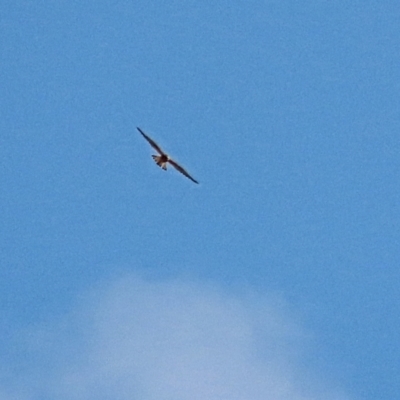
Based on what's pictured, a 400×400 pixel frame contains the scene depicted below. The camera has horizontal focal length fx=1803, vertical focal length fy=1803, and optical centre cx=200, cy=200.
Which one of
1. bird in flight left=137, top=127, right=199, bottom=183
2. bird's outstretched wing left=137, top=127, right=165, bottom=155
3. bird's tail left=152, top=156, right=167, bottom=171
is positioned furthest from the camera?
bird's tail left=152, top=156, right=167, bottom=171

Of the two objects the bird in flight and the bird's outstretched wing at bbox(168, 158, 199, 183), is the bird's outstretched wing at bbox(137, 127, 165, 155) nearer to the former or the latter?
the bird in flight

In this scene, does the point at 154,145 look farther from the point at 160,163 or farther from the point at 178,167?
the point at 178,167

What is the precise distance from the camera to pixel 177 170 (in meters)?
119

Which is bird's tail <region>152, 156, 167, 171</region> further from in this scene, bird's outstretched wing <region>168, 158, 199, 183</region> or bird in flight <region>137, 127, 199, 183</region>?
bird's outstretched wing <region>168, 158, 199, 183</region>

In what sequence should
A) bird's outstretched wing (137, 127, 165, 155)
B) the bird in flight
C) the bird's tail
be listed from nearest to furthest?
1. bird's outstretched wing (137, 127, 165, 155)
2. the bird in flight
3. the bird's tail

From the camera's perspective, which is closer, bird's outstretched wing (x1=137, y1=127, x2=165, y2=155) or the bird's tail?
bird's outstretched wing (x1=137, y1=127, x2=165, y2=155)

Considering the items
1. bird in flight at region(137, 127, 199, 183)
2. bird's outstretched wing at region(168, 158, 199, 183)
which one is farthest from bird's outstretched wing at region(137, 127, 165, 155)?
bird's outstretched wing at region(168, 158, 199, 183)

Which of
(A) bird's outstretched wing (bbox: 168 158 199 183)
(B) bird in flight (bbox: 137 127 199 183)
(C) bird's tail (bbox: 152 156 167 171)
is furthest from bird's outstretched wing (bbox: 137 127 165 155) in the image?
(A) bird's outstretched wing (bbox: 168 158 199 183)

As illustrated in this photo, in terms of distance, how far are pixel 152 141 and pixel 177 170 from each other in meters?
3.16

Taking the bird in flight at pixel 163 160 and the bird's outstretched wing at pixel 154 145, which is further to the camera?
the bird in flight at pixel 163 160

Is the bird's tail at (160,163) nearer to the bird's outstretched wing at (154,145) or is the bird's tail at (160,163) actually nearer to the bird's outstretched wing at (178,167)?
the bird's outstretched wing at (178,167)

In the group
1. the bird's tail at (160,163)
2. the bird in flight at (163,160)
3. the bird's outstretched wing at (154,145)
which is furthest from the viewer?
the bird's tail at (160,163)

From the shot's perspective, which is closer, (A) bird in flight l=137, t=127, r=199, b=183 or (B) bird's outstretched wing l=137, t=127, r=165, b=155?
(B) bird's outstretched wing l=137, t=127, r=165, b=155

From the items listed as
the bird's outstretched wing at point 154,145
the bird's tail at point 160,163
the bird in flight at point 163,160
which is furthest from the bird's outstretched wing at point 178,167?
the bird's outstretched wing at point 154,145
